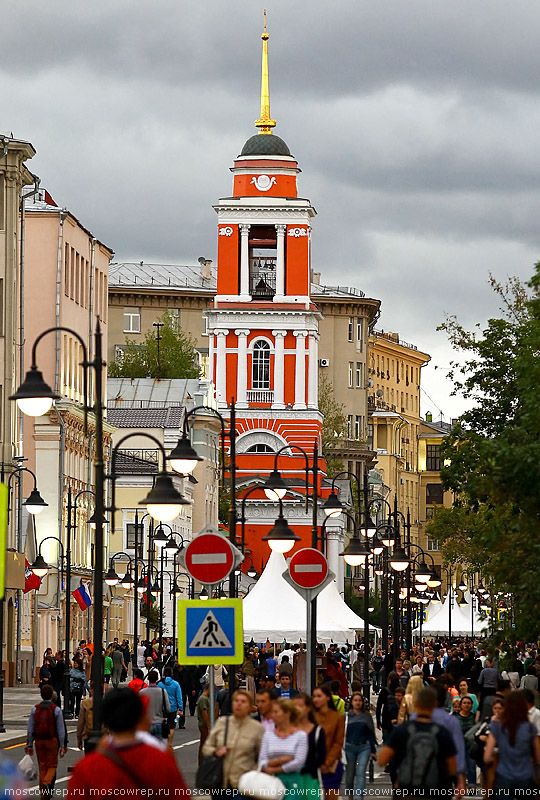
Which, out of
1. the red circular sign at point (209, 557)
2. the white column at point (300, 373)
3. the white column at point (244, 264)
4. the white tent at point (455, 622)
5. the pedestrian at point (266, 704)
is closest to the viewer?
the pedestrian at point (266, 704)

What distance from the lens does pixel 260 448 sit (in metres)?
122

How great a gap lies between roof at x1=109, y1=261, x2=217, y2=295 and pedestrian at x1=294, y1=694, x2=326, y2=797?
470 ft

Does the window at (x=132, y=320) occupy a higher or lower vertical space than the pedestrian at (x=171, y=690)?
higher

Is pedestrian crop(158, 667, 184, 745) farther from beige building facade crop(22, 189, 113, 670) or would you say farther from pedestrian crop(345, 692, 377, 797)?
beige building facade crop(22, 189, 113, 670)

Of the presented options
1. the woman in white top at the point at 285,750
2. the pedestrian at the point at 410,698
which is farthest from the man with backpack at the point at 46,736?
the woman in white top at the point at 285,750

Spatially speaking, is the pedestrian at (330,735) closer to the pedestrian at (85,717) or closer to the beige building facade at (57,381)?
the pedestrian at (85,717)

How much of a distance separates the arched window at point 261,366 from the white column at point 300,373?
176 centimetres

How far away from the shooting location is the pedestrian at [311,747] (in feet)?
52.4

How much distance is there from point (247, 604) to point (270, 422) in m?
72.8

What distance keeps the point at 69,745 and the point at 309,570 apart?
11092mm

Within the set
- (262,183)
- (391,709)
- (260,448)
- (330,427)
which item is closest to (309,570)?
(391,709)

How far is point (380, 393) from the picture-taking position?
187 metres

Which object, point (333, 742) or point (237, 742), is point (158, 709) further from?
point (237, 742)

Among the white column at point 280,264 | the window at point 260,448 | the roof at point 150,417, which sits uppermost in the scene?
the white column at point 280,264
